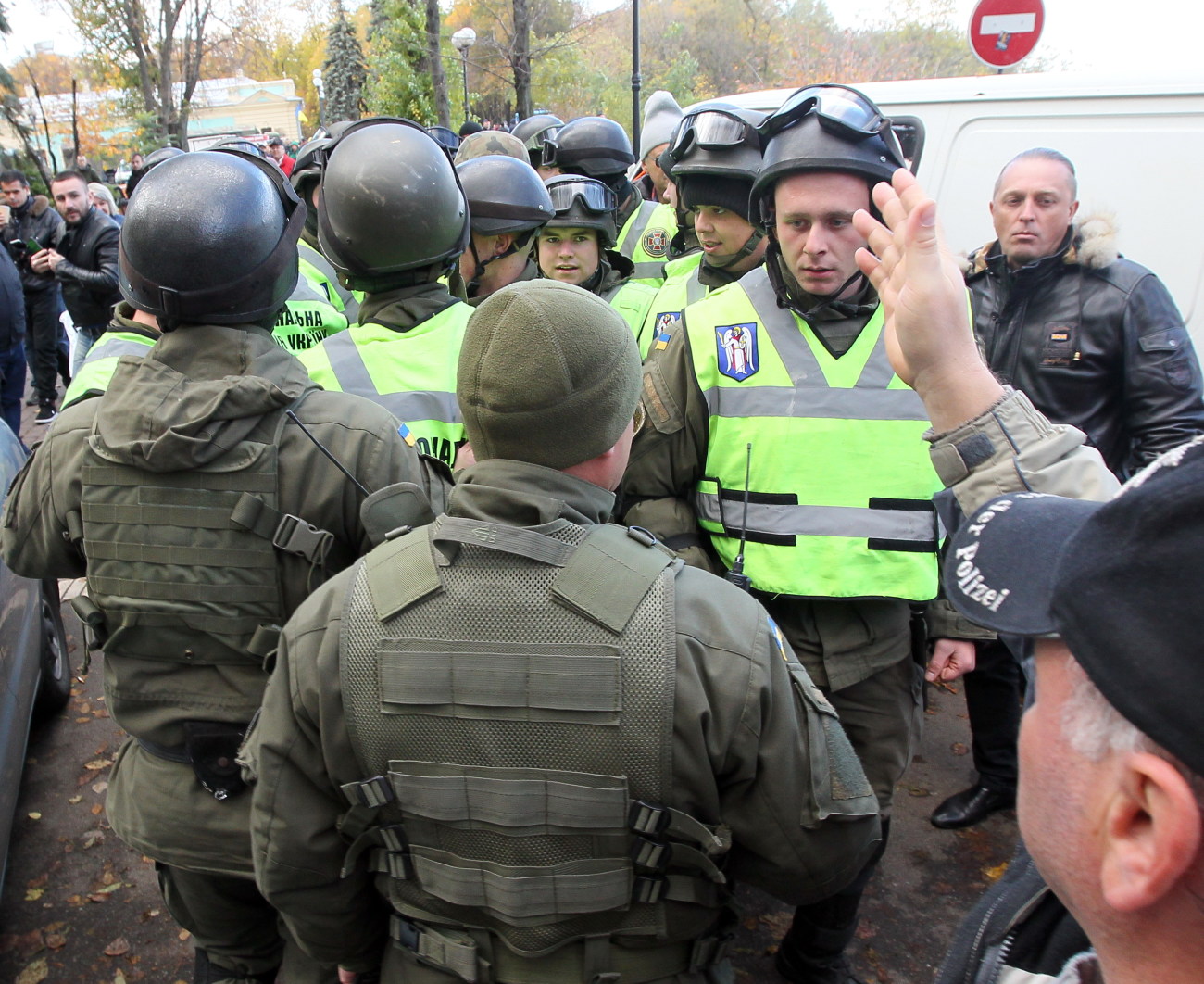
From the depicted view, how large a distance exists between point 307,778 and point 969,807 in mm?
3066

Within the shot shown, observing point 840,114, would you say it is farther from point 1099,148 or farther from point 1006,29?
point 1006,29

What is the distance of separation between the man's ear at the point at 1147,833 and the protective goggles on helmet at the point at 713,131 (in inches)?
123

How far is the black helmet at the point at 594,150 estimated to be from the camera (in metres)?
5.98

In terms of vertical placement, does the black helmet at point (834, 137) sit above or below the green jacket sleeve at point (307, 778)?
above

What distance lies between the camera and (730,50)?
46.6m

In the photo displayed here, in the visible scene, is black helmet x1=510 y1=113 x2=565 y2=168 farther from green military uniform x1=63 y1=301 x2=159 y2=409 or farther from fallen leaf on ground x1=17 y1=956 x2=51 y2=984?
fallen leaf on ground x1=17 y1=956 x2=51 y2=984

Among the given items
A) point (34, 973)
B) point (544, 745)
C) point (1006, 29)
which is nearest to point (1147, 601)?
point (544, 745)

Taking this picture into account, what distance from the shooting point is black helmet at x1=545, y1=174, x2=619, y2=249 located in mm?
4512

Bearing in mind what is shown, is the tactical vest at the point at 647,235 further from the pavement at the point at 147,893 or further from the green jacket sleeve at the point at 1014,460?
the green jacket sleeve at the point at 1014,460

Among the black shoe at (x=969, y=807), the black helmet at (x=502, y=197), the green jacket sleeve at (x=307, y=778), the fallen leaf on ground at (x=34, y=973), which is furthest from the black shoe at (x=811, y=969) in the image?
the black helmet at (x=502, y=197)

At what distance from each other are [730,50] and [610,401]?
5087 cm

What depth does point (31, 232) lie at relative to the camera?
8.79 metres

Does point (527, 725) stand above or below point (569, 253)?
below

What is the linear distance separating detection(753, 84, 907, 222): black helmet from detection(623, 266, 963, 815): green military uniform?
335mm
